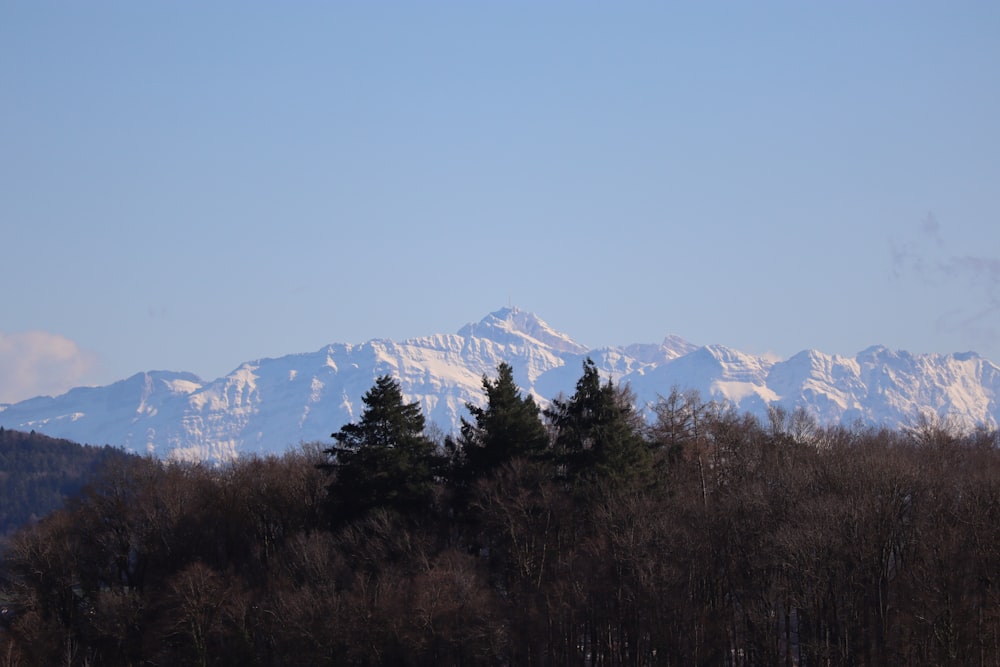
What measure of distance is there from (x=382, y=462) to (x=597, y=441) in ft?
41.2

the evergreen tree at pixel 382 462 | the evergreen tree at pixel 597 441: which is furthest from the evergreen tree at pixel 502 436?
the evergreen tree at pixel 382 462

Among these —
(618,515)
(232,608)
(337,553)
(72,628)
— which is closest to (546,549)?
(618,515)

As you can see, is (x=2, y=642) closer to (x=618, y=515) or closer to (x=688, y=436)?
(x=618, y=515)

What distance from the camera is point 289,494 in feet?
282

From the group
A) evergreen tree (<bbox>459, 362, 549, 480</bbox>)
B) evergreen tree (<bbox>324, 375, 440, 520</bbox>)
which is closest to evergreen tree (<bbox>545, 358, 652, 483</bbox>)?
evergreen tree (<bbox>459, 362, 549, 480</bbox>)

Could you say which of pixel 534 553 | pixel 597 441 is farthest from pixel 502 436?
pixel 534 553

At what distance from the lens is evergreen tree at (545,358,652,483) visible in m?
73.2

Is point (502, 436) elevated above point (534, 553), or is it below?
above

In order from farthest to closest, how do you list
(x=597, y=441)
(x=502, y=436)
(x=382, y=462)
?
(x=502, y=436)
(x=382, y=462)
(x=597, y=441)

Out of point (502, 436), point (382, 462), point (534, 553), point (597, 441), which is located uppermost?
point (502, 436)

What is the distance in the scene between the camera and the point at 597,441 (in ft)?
242

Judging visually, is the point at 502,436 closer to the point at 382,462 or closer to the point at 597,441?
the point at 597,441

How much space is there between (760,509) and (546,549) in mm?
13529

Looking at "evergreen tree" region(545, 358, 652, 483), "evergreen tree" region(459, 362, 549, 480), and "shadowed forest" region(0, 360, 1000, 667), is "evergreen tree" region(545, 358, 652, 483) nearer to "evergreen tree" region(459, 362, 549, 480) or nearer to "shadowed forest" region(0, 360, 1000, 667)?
"shadowed forest" region(0, 360, 1000, 667)
